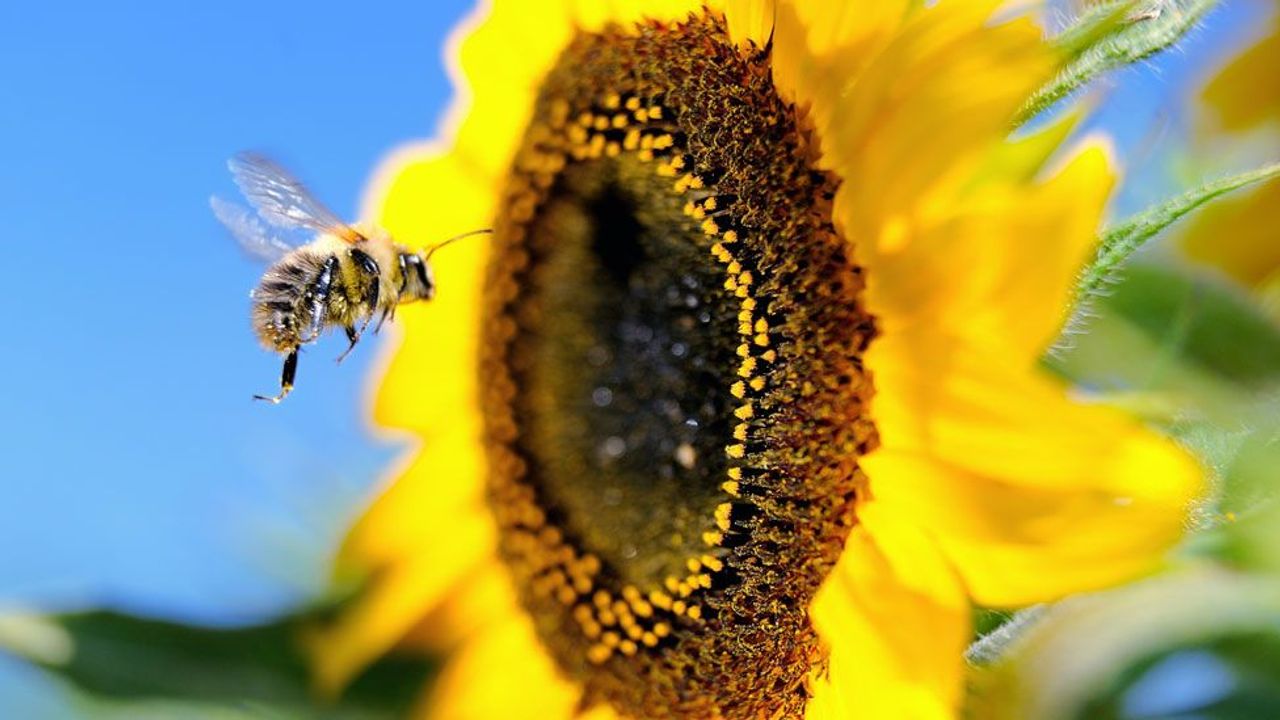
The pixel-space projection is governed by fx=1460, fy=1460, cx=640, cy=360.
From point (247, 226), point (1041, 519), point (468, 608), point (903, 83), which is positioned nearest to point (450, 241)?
point (247, 226)

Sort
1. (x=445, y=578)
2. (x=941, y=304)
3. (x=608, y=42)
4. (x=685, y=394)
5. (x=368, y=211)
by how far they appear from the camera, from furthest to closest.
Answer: (x=368, y=211) < (x=445, y=578) < (x=608, y=42) < (x=685, y=394) < (x=941, y=304)

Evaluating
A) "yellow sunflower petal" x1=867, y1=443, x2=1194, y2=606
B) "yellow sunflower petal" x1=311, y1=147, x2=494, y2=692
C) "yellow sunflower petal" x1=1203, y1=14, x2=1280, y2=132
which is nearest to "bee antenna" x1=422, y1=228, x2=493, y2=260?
"yellow sunflower petal" x1=311, y1=147, x2=494, y2=692

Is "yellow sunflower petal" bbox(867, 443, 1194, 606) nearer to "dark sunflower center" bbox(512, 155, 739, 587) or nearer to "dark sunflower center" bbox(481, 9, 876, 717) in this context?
"dark sunflower center" bbox(481, 9, 876, 717)

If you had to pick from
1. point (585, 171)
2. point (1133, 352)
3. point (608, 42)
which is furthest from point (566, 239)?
point (1133, 352)

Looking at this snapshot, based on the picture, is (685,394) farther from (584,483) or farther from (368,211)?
(368,211)

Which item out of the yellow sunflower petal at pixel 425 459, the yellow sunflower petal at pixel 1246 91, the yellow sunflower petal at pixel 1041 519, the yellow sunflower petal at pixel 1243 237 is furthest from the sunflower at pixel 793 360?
the yellow sunflower petal at pixel 1246 91
